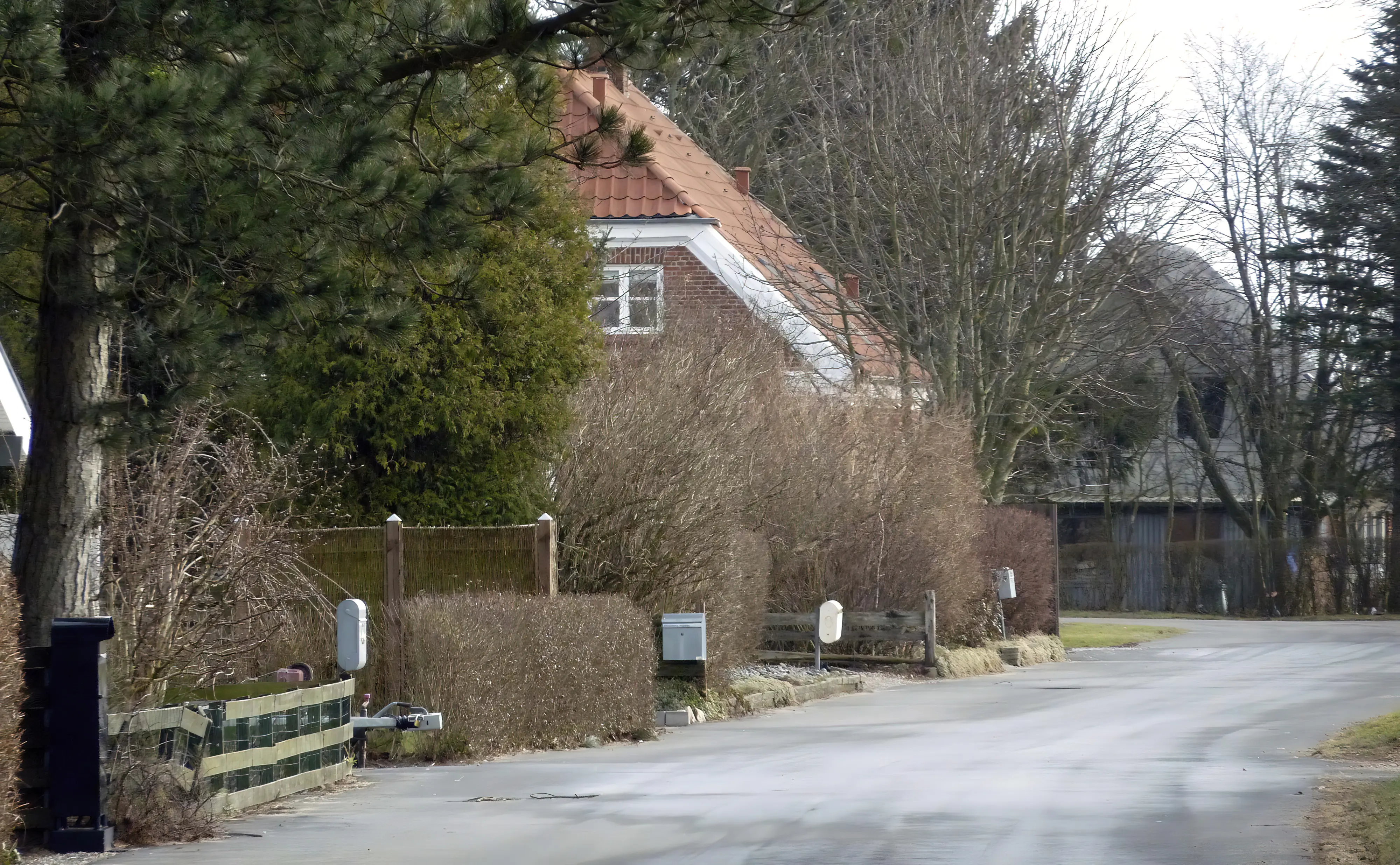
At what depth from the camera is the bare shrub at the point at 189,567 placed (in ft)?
39.4

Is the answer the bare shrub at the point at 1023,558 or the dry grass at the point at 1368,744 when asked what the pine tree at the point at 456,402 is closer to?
the dry grass at the point at 1368,744

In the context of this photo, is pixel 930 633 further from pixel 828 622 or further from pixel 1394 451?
pixel 1394 451

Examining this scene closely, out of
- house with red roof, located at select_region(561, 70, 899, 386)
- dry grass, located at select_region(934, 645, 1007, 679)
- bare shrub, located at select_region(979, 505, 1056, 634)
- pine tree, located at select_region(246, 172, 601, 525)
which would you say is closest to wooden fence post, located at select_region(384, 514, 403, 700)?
pine tree, located at select_region(246, 172, 601, 525)

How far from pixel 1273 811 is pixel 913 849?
2810 mm

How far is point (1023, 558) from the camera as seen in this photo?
30.1 meters

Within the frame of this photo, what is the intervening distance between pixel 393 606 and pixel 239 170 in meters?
5.94

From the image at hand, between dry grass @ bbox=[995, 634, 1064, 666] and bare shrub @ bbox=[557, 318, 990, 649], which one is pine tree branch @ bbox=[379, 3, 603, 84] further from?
dry grass @ bbox=[995, 634, 1064, 666]

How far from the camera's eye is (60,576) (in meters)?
11.1

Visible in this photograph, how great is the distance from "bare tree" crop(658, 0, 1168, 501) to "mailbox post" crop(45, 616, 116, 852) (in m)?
21.1

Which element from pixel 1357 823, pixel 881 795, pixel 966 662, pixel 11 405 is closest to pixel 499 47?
pixel 881 795

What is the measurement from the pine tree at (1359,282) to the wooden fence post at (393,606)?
107 feet

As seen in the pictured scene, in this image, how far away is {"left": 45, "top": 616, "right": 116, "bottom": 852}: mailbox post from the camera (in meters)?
10.0

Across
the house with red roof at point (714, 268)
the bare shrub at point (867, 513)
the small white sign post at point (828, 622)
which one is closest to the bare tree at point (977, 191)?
the house with red roof at point (714, 268)

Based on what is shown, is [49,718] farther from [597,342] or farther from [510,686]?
[597,342]
